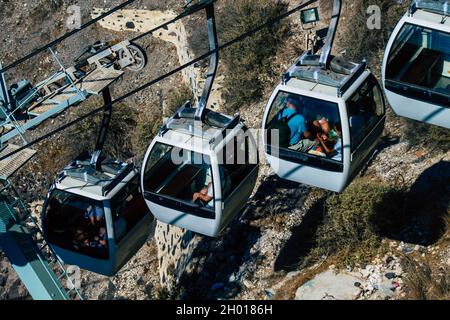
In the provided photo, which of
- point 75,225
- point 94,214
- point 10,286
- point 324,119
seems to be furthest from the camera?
point 10,286

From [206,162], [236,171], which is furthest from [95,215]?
[236,171]

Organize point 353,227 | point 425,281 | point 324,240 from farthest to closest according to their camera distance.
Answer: point 324,240
point 353,227
point 425,281

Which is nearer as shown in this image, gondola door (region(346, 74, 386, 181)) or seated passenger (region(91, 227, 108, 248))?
gondola door (region(346, 74, 386, 181))

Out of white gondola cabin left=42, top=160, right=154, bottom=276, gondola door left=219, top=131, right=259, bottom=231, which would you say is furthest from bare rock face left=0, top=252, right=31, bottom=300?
gondola door left=219, top=131, right=259, bottom=231

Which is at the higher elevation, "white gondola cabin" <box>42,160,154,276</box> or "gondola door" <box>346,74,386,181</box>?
"gondola door" <box>346,74,386,181</box>

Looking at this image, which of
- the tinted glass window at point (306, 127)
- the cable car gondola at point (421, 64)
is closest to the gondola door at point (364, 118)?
the tinted glass window at point (306, 127)

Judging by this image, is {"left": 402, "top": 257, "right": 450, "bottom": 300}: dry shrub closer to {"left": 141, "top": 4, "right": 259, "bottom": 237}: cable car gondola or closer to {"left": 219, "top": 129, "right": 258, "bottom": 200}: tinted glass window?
{"left": 141, "top": 4, "right": 259, "bottom": 237}: cable car gondola

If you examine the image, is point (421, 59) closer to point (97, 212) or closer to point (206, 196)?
point (206, 196)
